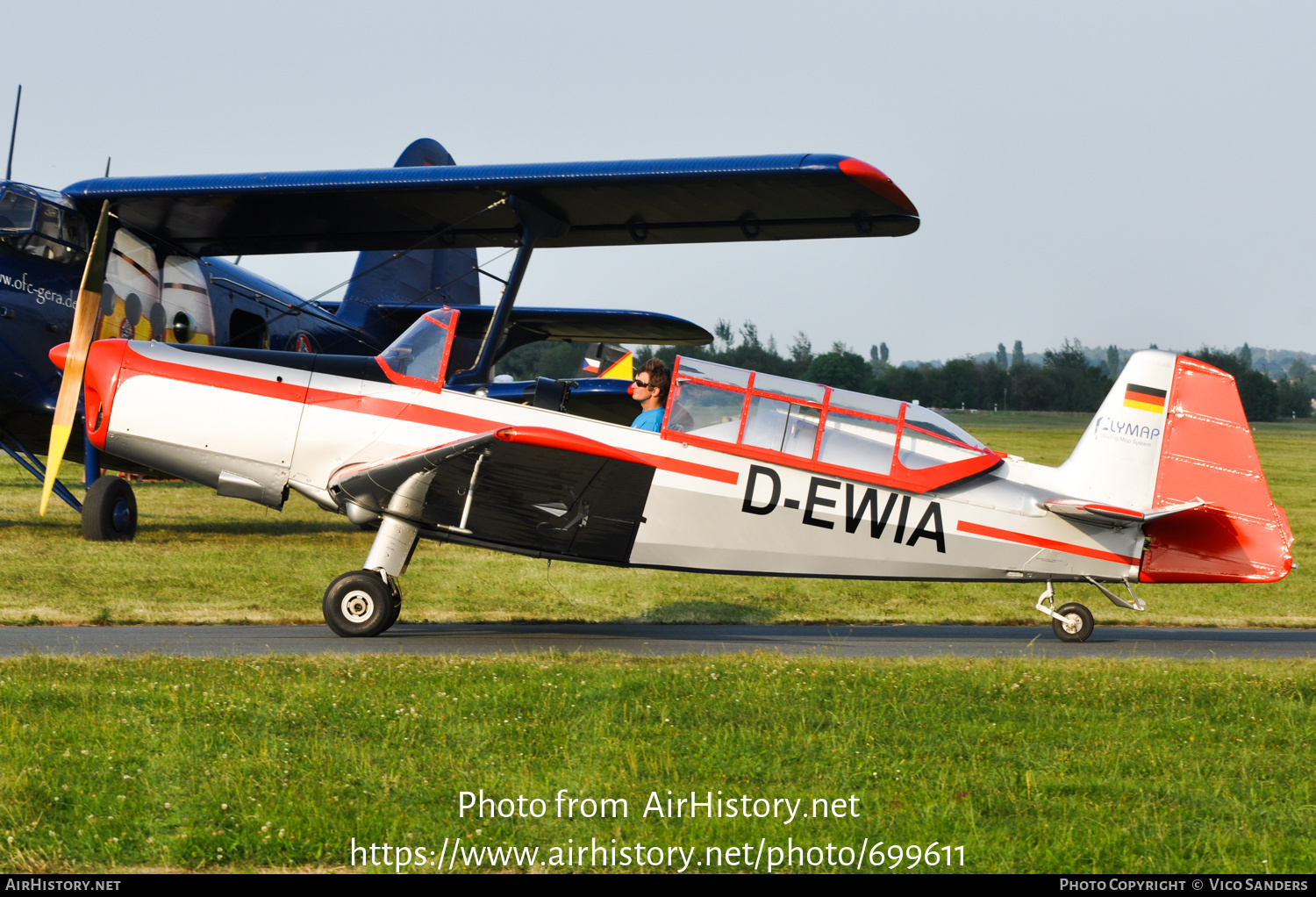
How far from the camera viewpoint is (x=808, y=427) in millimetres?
8000

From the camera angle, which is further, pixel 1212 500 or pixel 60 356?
pixel 60 356

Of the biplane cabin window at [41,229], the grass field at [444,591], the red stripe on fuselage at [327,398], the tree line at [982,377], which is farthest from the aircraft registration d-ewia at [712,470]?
the tree line at [982,377]

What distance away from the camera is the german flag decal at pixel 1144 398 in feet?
27.9

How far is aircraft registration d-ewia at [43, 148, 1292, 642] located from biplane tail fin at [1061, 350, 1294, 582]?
15 millimetres

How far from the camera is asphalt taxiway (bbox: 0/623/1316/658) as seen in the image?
7711 millimetres

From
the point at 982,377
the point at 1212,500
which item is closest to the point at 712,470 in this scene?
the point at 1212,500

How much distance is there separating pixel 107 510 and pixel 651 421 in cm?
735

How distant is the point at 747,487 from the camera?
26.0 feet

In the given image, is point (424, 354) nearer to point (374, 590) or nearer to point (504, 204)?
point (374, 590)

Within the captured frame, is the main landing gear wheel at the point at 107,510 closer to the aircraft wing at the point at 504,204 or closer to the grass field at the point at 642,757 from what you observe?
the aircraft wing at the point at 504,204

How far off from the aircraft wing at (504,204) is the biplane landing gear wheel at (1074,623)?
3.33 metres

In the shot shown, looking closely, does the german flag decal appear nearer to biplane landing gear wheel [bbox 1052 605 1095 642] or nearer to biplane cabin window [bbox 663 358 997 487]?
biplane cabin window [bbox 663 358 997 487]
